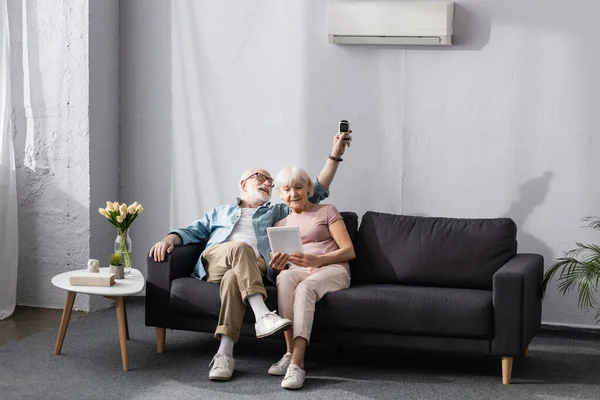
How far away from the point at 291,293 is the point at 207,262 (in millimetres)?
588

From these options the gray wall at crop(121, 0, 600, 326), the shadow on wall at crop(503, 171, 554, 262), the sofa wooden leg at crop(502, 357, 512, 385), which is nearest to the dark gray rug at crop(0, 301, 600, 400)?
the sofa wooden leg at crop(502, 357, 512, 385)

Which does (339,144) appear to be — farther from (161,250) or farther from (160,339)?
(160,339)

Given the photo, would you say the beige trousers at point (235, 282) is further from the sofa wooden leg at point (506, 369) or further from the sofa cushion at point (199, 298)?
the sofa wooden leg at point (506, 369)

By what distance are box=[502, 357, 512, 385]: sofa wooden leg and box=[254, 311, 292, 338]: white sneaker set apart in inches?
41.9

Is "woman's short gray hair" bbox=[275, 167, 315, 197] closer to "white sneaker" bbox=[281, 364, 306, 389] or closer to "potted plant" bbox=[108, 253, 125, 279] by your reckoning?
"potted plant" bbox=[108, 253, 125, 279]

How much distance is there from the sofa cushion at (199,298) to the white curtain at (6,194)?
1.60m

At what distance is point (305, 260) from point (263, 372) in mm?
624

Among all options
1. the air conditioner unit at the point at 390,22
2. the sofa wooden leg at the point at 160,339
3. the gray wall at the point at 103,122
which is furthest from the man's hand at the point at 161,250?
the air conditioner unit at the point at 390,22

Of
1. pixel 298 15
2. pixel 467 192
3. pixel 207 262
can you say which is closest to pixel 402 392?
pixel 207 262

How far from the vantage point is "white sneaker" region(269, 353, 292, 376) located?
4.52 m

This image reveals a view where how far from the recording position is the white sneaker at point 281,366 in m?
4.52

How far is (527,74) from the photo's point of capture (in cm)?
541

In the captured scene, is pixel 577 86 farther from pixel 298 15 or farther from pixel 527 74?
→ pixel 298 15

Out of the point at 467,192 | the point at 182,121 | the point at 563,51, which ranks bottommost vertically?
the point at 467,192
